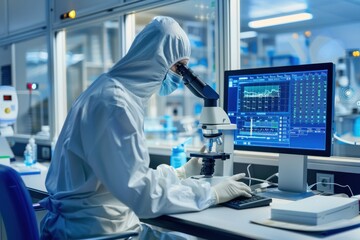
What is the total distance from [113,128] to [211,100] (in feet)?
1.62

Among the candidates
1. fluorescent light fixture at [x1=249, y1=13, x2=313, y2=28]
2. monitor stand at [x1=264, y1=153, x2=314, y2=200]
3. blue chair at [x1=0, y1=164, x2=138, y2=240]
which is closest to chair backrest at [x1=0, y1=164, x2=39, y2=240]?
blue chair at [x1=0, y1=164, x2=138, y2=240]

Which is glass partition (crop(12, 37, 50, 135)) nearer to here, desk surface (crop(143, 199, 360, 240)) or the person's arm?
the person's arm

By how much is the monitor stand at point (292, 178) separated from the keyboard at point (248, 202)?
0.46 feet

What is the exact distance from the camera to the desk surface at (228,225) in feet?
3.72

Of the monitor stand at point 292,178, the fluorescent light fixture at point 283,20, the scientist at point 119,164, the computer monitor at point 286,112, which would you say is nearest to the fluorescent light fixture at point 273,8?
the fluorescent light fixture at point 283,20

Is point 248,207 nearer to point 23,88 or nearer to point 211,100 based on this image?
point 211,100

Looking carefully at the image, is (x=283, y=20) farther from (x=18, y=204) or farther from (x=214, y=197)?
(x=18, y=204)

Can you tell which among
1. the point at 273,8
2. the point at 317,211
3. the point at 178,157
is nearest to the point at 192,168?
the point at 178,157

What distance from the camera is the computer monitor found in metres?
1.52

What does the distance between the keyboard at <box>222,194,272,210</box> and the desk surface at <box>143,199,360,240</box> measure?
0.7 inches

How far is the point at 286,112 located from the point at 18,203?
3.38ft

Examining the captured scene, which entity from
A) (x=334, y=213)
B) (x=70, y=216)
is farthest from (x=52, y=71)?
(x=334, y=213)

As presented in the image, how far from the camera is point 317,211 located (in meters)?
1.18

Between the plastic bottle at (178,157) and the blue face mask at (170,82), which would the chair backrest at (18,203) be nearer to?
the blue face mask at (170,82)
